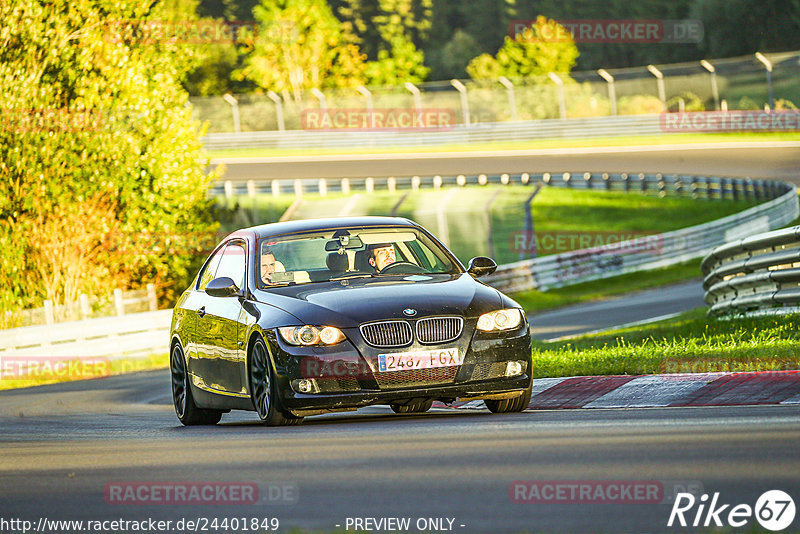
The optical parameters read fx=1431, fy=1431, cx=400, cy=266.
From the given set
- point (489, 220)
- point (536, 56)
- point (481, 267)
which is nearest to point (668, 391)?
point (481, 267)

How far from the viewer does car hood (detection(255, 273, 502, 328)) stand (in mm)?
9867

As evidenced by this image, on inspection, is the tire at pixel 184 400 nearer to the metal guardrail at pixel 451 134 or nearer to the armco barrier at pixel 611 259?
the armco barrier at pixel 611 259

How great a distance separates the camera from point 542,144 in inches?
2299

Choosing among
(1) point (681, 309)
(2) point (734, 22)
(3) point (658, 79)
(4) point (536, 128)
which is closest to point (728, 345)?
(1) point (681, 309)

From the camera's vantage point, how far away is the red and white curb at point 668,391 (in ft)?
33.0

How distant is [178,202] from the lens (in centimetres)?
3166

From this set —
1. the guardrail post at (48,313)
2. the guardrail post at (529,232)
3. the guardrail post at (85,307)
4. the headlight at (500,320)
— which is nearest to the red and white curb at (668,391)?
the headlight at (500,320)

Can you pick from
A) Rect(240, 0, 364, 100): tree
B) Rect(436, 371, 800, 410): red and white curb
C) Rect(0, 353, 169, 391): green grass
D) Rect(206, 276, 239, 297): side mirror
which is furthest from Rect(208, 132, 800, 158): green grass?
Rect(206, 276, 239, 297): side mirror

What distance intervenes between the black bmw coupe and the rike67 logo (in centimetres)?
395

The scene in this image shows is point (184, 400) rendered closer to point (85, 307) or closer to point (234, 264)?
point (234, 264)

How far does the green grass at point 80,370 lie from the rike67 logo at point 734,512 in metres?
15.8

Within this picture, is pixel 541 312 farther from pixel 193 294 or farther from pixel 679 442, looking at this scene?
pixel 679 442

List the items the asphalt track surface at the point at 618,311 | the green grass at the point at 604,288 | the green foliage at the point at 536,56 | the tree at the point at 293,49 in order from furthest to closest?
the tree at the point at 293,49
the green foliage at the point at 536,56
the green grass at the point at 604,288
the asphalt track surface at the point at 618,311

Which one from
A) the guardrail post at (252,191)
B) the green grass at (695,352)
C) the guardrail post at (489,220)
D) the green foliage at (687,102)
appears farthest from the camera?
the green foliage at (687,102)
